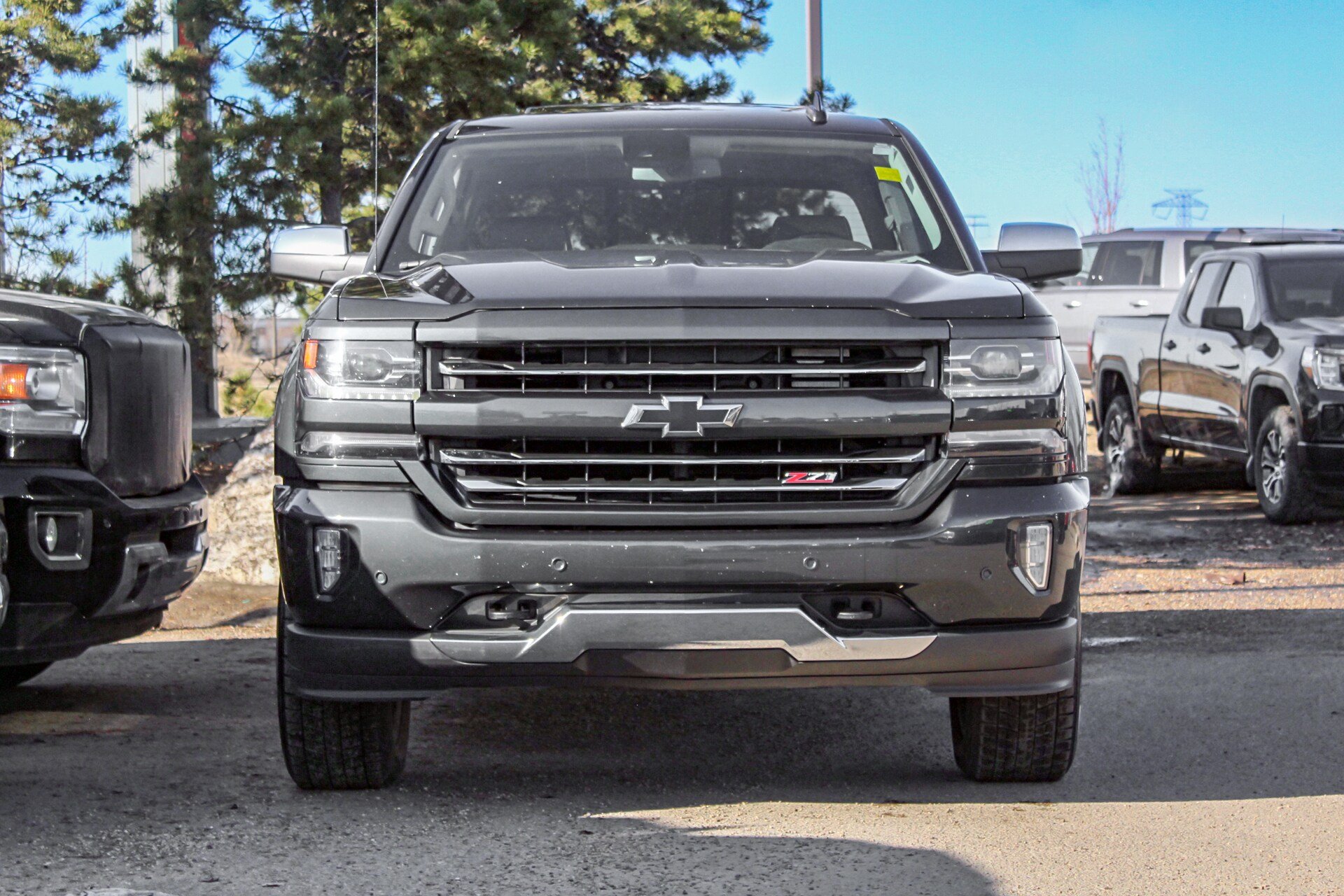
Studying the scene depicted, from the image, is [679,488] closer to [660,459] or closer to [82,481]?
[660,459]

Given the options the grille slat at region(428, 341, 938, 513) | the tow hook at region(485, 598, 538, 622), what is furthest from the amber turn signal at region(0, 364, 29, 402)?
the tow hook at region(485, 598, 538, 622)

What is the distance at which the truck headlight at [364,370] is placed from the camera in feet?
14.1

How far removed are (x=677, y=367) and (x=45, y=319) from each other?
1.91 metres

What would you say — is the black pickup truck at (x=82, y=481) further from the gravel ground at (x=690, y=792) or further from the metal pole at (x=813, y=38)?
the metal pole at (x=813, y=38)

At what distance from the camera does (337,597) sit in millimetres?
4289

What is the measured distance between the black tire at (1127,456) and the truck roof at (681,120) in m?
8.08

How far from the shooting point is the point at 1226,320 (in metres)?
11.8

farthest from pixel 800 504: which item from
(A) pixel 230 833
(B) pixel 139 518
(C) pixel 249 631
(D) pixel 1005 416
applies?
(C) pixel 249 631

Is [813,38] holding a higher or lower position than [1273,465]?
higher

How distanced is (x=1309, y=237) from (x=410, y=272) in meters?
13.7

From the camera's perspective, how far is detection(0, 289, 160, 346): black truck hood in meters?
4.82

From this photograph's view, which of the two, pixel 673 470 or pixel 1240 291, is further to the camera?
pixel 1240 291

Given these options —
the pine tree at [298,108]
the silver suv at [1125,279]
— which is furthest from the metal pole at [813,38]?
the silver suv at [1125,279]

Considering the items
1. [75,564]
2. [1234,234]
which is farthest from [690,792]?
[1234,234]
